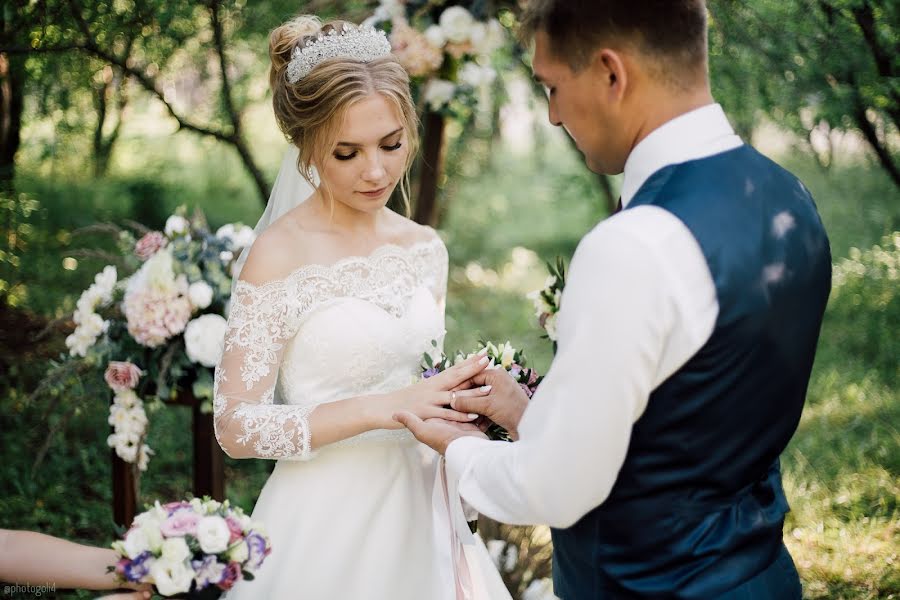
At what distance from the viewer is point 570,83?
1825 millimetres

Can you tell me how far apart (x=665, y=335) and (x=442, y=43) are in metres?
3.73

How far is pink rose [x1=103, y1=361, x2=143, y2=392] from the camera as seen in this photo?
3699mm

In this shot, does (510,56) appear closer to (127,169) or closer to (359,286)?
(359,286)

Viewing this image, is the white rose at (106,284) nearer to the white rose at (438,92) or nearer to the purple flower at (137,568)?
the purple flower at (137,568)

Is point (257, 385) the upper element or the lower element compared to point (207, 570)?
Answer: upper

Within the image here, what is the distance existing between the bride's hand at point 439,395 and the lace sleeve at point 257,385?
287 millimetres

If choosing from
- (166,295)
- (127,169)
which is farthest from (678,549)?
(127,169)

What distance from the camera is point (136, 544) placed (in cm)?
206

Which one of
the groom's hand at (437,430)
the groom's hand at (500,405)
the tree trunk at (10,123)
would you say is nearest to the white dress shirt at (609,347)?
the groom's hand at (437,430)

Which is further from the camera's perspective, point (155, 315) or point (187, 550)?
point (155, 315)

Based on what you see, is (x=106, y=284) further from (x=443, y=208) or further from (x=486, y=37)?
(x=443, y=208)

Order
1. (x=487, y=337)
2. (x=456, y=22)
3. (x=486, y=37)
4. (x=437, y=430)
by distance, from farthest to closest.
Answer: (x=487, y=337), (x=486, y=37), (x=456, y=22), (x=437, y=430)

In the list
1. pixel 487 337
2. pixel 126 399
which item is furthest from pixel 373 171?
pixel 487 337

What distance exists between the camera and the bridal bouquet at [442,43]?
500 centimetres
